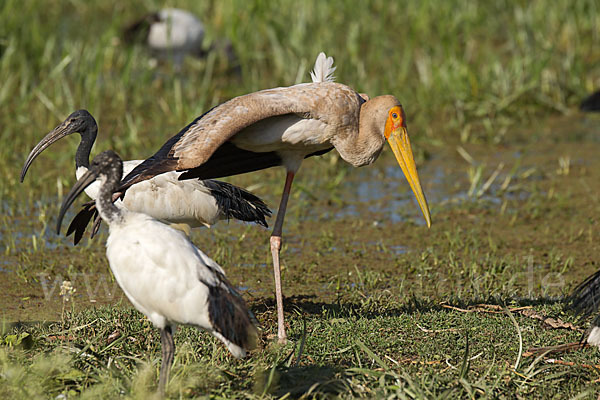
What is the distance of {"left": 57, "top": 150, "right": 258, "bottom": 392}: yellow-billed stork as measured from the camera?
3506 millimetres

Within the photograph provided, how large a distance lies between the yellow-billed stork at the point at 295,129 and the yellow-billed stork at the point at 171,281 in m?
0.72

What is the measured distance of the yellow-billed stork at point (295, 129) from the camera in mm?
4328

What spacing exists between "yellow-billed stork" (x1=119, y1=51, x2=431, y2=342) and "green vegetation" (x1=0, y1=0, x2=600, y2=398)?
639mm

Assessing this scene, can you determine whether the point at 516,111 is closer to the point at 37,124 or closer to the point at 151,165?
the point at 37,124

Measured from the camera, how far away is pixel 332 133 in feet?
15.2

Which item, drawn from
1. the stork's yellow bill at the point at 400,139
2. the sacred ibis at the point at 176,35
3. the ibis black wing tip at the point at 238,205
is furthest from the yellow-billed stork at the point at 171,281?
the sacred ibis at the point at 176,35

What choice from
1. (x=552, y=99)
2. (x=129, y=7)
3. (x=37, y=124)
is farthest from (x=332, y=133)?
(x=129, y=7)

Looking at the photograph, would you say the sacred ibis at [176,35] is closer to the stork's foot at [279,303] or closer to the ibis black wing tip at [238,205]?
the ibis black wing tip at [238,205]

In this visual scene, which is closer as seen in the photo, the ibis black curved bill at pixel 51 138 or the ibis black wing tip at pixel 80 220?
the ibis black wing tip at pixel 80 220

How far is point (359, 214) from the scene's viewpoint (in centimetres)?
688

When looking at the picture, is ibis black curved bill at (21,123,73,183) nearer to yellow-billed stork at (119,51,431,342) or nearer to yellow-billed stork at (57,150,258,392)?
yellow-billed stork at (119,51,431,342)

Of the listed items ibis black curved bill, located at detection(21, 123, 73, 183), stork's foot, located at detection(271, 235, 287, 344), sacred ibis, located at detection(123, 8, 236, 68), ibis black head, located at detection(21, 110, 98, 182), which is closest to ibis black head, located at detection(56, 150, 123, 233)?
stork's foot, located at detection(271, 235, 287, 344)

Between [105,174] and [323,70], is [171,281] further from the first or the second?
[323,70]

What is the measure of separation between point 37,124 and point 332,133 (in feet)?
14.5
